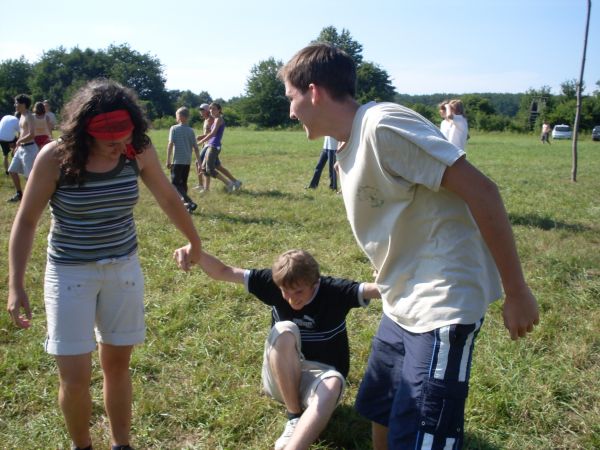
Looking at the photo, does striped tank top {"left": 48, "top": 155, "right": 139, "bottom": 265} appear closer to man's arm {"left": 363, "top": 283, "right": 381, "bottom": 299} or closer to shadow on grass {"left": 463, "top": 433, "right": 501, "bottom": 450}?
man's arm {"left": 363, "top": 283, "right": 381, "bottom": 299}

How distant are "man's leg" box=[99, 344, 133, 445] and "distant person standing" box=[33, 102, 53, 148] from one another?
756cm

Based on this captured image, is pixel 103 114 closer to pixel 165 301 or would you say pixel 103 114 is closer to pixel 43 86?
pixel 165 301

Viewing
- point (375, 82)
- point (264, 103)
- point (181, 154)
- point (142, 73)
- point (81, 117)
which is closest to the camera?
point (81, 117)

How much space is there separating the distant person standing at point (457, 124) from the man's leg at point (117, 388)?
595cm

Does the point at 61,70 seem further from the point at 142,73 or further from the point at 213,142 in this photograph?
the point at 213,142

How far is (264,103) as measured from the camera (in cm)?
7425

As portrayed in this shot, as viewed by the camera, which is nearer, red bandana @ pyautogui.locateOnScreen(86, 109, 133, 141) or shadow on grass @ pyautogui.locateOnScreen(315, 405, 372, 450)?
red bandana @ pyautogui.locateOnScreen(86, 109, 133, 141)

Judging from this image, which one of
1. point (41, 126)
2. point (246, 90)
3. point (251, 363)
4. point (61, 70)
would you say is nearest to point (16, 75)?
point (61, 70)

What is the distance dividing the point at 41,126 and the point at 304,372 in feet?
26.1

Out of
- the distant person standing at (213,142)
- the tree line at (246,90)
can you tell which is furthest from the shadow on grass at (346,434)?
the tree line at (246,90)

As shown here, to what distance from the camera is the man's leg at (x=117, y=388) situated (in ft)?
7.99

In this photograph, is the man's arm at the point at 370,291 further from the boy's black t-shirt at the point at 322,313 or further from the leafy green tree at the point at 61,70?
the leafy green tree at the point at 61,70

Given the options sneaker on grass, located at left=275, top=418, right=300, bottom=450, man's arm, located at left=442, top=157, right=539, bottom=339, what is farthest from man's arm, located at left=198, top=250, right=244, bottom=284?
man's arm, located at left=442, top=157, right=539, bottom=339

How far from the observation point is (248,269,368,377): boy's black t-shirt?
9.04 feet
